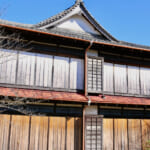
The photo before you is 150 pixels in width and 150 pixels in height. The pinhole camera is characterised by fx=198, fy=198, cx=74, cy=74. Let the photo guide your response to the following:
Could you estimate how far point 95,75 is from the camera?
10.4 m

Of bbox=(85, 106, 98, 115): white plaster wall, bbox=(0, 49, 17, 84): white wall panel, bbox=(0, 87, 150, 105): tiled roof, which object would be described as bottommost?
bbox=(85, 106, 98, 115): white plaster wall

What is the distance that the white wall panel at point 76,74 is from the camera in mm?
10188

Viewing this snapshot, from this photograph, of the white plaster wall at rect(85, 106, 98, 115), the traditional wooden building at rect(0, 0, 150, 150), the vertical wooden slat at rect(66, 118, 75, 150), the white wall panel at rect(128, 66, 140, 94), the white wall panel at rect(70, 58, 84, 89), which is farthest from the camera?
the white wall panel at rect(128, 66, 140, 94)

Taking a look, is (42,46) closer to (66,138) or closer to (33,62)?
(33,62)

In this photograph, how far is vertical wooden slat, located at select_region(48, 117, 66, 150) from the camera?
832 centimetres

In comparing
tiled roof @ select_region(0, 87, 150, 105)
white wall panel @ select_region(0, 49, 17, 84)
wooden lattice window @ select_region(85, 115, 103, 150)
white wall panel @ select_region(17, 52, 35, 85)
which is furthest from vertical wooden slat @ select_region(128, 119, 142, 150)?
white wall panel @ select_region(0, 49, 17, 84)

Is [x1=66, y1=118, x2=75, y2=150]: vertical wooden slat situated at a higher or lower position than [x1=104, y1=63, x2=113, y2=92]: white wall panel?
lower

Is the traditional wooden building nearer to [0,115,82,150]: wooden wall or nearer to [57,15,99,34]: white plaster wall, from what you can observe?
[0,115,82,150]: wooden wall

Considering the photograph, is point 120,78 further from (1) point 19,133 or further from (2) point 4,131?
(2) point 4,131

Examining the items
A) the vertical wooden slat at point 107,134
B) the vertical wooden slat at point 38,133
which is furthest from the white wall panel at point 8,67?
the vertical wooden slat at point 107,134

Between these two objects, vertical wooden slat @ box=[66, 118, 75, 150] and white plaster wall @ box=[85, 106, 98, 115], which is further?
white plaster wall @ box=[85, 106, 98, 115]

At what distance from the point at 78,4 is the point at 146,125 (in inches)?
316

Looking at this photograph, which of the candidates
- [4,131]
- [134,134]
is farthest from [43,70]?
[134,134]

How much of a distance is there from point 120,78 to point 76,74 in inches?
107
